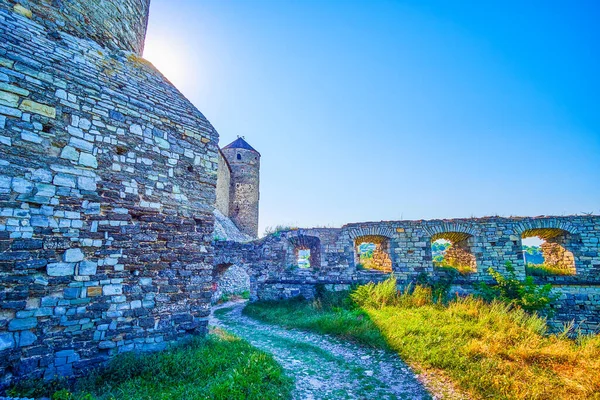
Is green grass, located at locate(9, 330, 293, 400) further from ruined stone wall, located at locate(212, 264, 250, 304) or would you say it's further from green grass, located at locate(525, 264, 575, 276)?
green grass, located at locate(525, 264, 575, 276)

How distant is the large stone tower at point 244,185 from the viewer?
2294 cm

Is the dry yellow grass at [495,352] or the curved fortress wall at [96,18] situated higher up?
the curved fortress wall at [96,18]

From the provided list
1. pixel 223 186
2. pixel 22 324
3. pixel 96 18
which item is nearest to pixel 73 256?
pixel 22 324

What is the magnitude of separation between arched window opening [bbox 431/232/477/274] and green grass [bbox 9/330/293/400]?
9050 millimetres

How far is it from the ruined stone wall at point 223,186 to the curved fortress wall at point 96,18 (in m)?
12.3

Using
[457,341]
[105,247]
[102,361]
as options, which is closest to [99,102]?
[105,247]

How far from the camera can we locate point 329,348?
6355 mm

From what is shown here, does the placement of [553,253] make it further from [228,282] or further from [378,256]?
[228,282]

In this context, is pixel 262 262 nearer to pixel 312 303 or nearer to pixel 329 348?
pixel 312 303

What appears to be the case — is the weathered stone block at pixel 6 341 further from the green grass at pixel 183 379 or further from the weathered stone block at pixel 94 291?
the weathered stone block at pixel 94 291

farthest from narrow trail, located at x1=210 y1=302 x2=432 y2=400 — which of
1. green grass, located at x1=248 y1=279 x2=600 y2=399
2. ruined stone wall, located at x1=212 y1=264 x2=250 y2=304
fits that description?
ruined stone wall, located at x1=212 y1=264 x2=250 y2=304

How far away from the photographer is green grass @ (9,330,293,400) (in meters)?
3.65

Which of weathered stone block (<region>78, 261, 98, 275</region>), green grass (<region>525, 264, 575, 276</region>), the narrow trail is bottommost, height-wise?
the narrow trail

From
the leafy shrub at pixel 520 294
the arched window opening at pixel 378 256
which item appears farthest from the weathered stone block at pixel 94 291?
the leafy shrub at pixel 520 294
